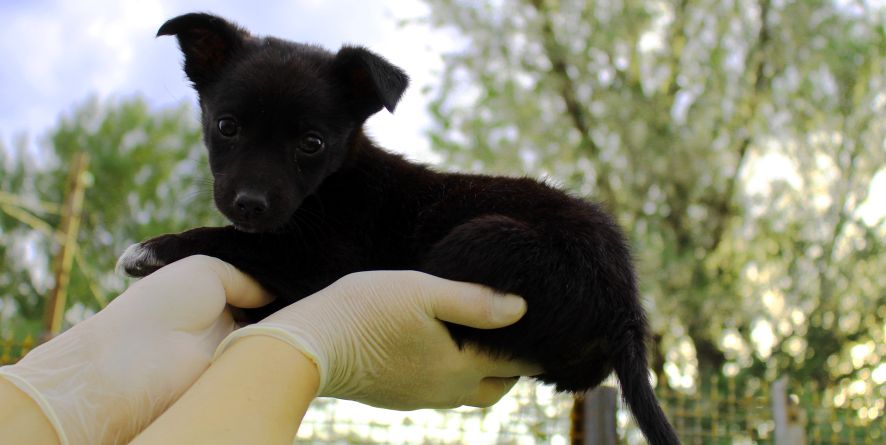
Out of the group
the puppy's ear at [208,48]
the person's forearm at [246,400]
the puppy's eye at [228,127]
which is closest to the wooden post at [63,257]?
the puppy's ear at [208,48]

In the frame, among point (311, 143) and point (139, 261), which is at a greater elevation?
point (311, 143)

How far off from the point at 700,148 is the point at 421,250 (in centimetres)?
1338

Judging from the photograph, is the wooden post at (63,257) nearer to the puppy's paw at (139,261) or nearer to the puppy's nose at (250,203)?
the puppy's paw at (139,261)

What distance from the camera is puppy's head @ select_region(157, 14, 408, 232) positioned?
10.5ft

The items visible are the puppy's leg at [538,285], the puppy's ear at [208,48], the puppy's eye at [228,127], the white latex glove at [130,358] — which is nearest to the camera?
the white latex glove at [130,358]

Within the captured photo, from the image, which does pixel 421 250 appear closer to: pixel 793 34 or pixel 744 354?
pixel 744 354

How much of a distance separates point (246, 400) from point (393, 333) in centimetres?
86

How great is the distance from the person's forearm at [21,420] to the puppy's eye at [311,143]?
148 centimetres

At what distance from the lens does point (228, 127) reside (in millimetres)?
3336

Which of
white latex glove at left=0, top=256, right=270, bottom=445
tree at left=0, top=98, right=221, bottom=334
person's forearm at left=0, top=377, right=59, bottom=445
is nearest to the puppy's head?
white latex glove at left=0, top=256, right=270, bottom=445

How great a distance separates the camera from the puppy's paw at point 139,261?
3258 mm

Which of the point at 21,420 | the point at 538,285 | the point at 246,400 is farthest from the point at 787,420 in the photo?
the point at 21,420

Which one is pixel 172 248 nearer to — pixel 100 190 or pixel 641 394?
pixel 641 394

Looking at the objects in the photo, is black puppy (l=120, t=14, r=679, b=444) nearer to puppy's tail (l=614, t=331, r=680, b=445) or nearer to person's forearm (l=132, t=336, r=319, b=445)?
puppy's tail (l=614, t=331, r=680, b=445)
